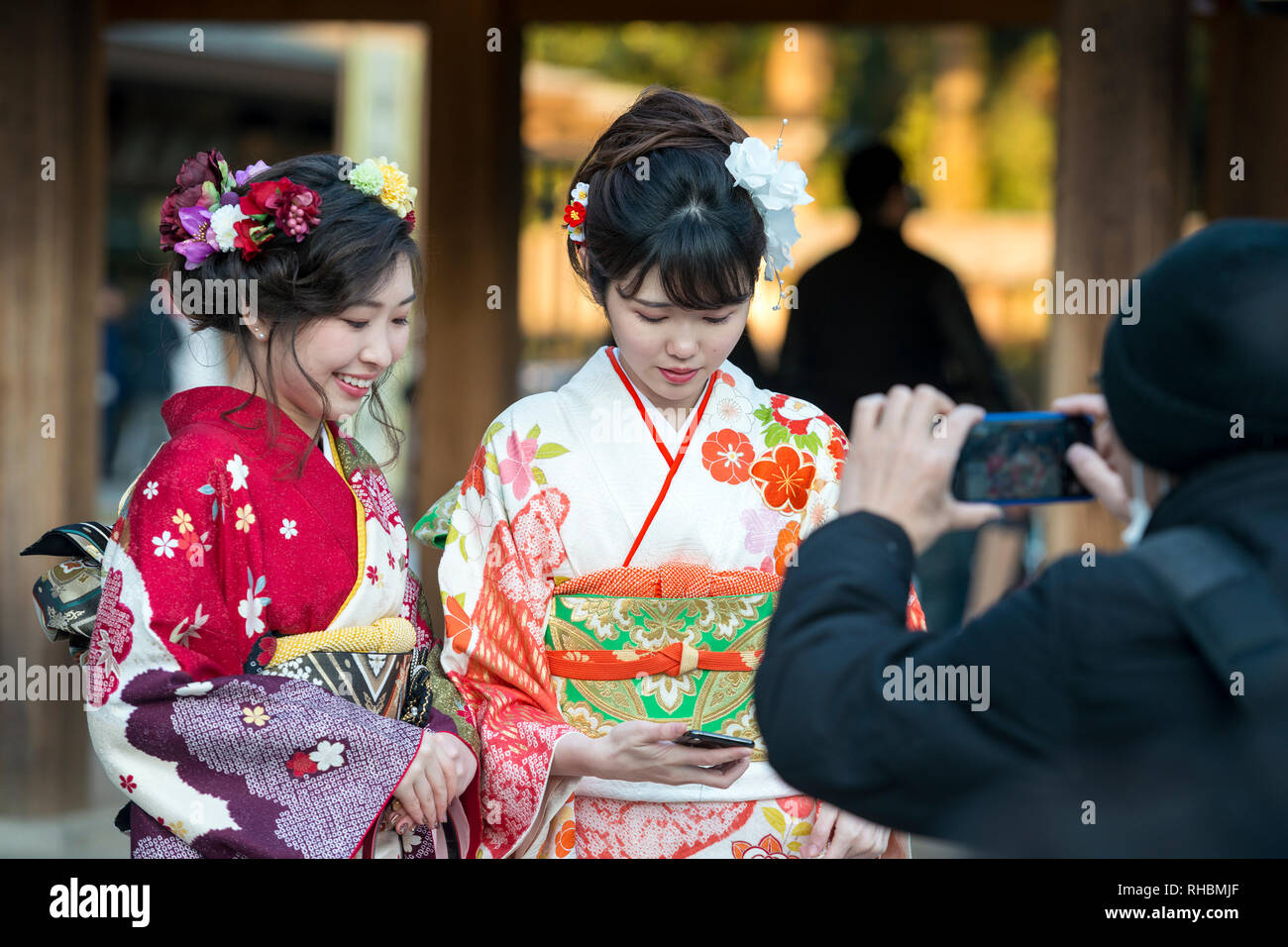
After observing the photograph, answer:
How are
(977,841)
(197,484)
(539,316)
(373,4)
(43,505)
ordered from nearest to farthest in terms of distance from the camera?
(977,841) < (197,484) < (43,505) < (373,4) < (539,316)

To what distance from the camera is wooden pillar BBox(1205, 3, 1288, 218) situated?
487 cm

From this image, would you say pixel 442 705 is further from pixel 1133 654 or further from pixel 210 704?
pixel 1133 654

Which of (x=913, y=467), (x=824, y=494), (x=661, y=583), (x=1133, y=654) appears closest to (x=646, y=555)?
(x=661, y=583)

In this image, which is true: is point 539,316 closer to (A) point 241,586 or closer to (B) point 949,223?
(A) point 241,586

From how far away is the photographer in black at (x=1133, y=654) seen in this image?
1.13 m

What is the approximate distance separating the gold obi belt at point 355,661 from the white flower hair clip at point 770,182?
822mm

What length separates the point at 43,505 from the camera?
4113 millimetres

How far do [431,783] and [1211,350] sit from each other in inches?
47.3

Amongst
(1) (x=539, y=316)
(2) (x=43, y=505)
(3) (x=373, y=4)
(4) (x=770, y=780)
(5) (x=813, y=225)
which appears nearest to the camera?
(4) (x=770, y=780)

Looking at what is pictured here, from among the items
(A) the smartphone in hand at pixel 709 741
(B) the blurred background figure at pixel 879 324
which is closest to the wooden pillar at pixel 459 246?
(B) the blurred background figure at pixel 879 324

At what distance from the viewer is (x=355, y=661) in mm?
1855

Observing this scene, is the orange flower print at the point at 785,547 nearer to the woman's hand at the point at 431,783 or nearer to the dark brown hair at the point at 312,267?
the woman's hand at the point at 431,783

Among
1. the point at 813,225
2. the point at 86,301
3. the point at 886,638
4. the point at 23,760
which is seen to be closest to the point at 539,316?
the point at 86,301

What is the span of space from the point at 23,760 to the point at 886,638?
3747 millimetres
